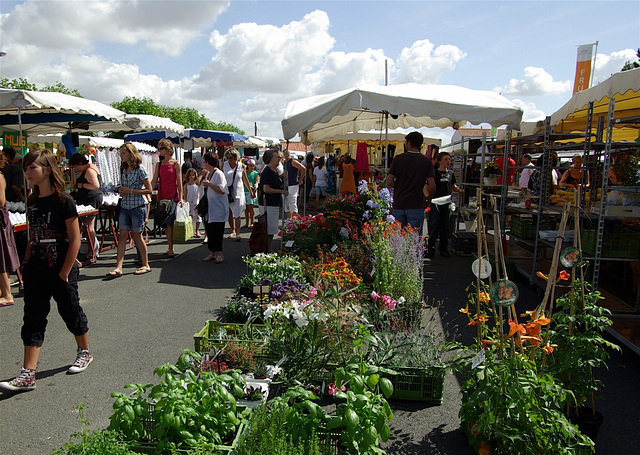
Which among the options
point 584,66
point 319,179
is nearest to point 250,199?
point 319,179

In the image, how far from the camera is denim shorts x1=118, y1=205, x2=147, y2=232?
22.5 ft

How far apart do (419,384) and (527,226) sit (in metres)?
5.00

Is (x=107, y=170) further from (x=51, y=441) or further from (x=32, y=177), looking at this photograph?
(x=51, y=441)

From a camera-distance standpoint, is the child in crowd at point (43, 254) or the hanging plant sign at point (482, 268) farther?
the child in crowd at point (43, 254)

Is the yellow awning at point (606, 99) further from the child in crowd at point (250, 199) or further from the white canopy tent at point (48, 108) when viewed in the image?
the child in crowd at point (250, 199)

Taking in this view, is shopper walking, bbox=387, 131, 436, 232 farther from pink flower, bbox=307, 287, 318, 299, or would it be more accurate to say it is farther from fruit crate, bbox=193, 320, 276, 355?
fruit crate, bbox=193, 320, 276, 355

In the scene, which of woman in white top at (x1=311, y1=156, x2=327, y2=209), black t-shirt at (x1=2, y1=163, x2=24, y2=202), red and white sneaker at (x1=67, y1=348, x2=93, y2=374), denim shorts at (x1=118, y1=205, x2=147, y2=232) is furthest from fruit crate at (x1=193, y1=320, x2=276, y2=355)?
woman in white top at (x1=311, y1=156, x2=327, y2=209)

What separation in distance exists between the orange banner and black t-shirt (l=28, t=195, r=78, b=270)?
18.9 m

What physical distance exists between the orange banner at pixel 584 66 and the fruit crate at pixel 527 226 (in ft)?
41.1

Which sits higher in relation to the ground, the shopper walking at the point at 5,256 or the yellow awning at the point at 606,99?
the yellow awning at the point at 606,99

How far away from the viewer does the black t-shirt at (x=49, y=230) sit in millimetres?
3648

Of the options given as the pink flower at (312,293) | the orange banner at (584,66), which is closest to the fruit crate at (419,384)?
the pink flower at (312,293)

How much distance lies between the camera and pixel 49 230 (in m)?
3.67

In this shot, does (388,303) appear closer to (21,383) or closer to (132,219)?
(21,383)
